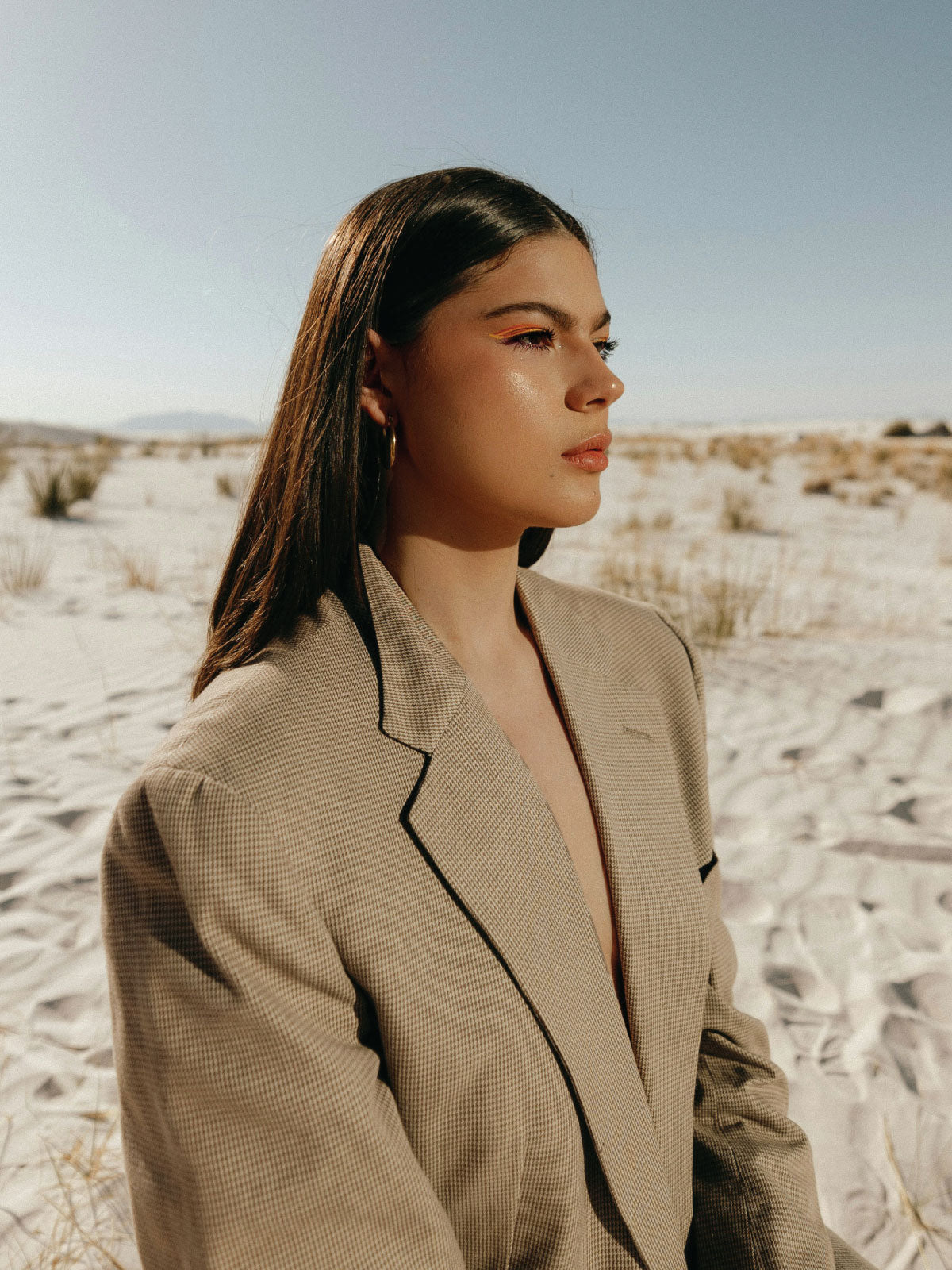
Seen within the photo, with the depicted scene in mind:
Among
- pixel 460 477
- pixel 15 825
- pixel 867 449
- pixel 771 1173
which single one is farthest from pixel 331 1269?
pixel 867 449

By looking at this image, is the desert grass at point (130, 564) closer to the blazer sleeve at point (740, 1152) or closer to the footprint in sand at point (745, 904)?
the footprint in sand at point (745, 904)

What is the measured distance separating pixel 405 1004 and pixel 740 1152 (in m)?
0.71

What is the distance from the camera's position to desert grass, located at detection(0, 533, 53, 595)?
698cm

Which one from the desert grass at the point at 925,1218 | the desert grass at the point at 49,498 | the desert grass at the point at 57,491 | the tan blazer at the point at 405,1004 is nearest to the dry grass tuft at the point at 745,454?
the desert grass at the point at 57,491

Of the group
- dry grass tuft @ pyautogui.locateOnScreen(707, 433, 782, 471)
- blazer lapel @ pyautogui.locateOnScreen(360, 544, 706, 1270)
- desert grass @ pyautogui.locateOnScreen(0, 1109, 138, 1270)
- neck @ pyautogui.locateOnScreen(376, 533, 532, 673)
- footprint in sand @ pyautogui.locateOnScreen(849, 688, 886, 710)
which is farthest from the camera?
dry grass tuft @ pyautogui.locateOnScreen(707, 433, 782, 471)

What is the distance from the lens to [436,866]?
3.72 feet

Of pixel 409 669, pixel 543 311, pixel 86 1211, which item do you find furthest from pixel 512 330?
pixel 86 1211

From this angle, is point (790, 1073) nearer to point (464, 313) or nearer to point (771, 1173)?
point (771, 1173)

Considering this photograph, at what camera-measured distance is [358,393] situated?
1338 mm

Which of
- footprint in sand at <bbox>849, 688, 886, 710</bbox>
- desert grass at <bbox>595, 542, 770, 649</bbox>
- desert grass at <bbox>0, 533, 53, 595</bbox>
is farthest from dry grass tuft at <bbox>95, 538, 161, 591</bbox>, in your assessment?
footprint in sand at <bbox>849, 688, 886, 710</bbox>

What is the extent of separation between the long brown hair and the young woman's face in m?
0.04

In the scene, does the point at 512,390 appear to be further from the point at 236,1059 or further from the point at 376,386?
the point at 236,1059

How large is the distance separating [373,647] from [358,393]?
1.24 ft

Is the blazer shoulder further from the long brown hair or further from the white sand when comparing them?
the white sand
